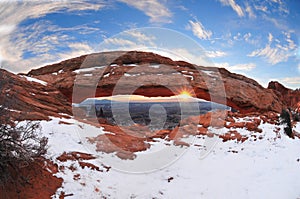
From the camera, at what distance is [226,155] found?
436 inches

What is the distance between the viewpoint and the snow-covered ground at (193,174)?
24.0 feet

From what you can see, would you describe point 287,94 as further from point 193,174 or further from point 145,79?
point 193,174

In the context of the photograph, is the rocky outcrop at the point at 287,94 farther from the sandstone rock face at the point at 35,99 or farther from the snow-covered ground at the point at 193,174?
the sandstone rock face at the point at 35,99

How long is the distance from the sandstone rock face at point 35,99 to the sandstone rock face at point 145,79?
194cm

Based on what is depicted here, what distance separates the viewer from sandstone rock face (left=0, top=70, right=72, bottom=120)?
404 inches

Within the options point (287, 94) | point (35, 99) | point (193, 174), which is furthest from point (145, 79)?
point (287, 94)

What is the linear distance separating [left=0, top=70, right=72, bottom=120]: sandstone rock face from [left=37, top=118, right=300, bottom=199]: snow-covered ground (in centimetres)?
89

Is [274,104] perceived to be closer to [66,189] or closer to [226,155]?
[226,155]

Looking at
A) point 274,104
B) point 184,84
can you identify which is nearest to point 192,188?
point 184,84

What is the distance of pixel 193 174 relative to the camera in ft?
29.5

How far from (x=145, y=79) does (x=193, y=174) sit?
30.0 ft

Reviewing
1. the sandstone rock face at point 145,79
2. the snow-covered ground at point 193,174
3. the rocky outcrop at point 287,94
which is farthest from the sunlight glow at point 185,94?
the rocky outcrop at point 287,94

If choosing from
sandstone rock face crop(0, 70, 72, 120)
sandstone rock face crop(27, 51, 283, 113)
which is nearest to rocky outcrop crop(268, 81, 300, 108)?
sandstone rock face crop(27, 51, 283, 113)

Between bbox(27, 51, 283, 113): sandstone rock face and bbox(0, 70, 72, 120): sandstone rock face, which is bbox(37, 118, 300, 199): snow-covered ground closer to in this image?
bbox(0, 70, 72, 120): sandstone rock face
